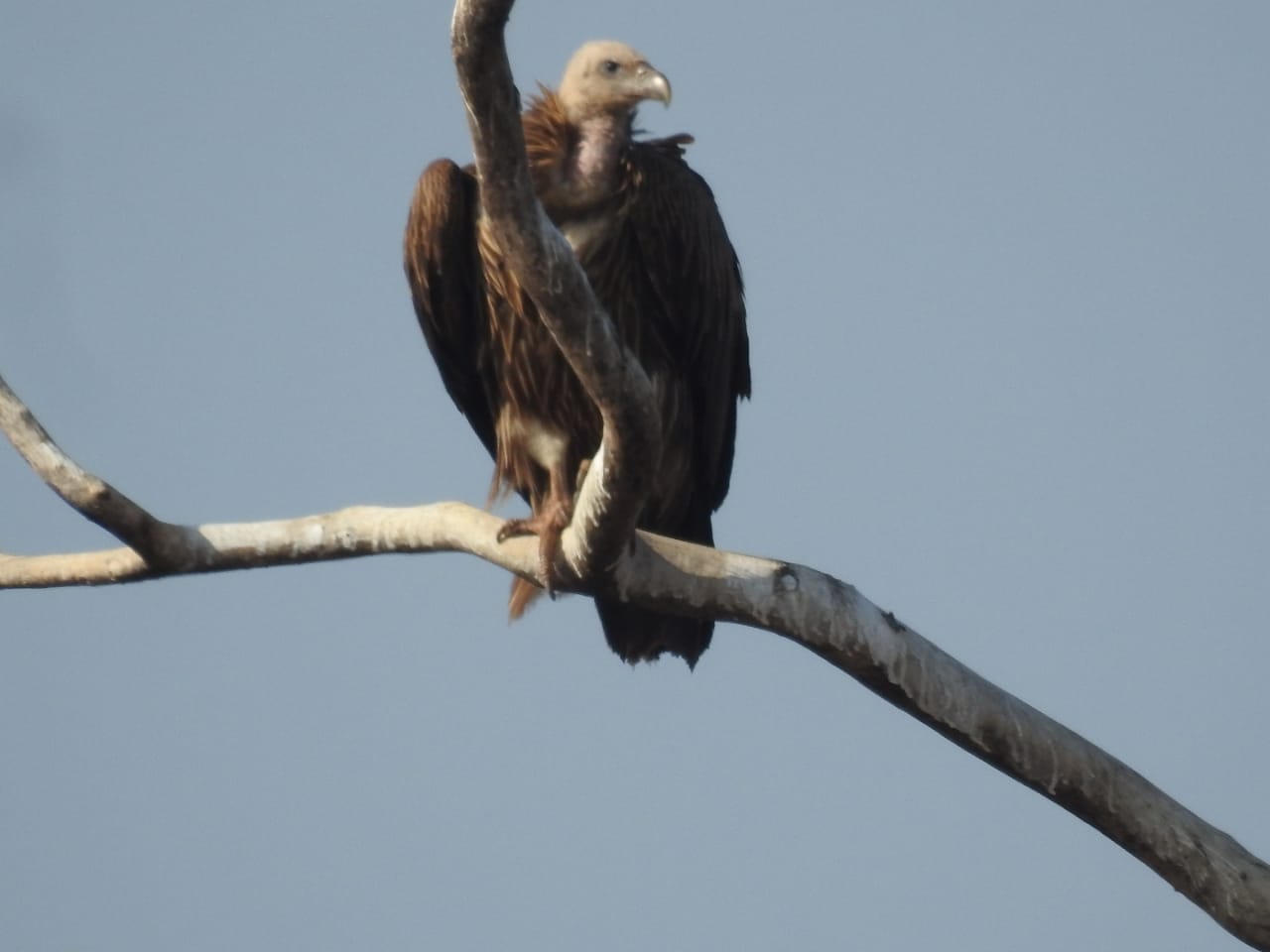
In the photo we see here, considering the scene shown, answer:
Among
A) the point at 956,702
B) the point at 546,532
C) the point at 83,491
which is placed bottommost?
the point at 83,491

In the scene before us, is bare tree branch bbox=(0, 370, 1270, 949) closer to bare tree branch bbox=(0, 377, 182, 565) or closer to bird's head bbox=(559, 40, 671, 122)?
bare tree branch bbox=(0, 377, 182, 565)

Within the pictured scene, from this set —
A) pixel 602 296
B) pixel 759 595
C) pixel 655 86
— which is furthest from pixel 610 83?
pixel 759 595

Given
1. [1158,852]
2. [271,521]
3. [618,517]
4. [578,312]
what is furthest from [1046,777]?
[271,521]

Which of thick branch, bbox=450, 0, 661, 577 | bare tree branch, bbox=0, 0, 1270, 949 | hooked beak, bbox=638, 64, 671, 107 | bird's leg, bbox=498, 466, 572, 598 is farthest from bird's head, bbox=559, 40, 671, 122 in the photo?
thick branch, bbox=450, 0, 661, 577

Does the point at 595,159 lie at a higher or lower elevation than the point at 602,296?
higher

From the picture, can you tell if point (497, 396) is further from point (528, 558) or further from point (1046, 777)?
point (1046, 777)

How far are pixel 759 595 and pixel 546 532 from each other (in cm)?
65

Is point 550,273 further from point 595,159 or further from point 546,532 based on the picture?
point 595,159

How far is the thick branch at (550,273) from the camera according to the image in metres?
4.07

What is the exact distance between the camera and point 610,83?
6.76 metres

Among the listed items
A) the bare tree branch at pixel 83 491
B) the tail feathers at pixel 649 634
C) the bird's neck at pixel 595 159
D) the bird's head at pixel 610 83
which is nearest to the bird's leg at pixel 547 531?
the tail feathers at pixel 649 634

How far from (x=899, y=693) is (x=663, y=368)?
5.96ft

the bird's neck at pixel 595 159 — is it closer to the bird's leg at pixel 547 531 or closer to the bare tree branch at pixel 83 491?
the bird's leg at pixel 547 531

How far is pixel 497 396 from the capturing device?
6930 millimetres
